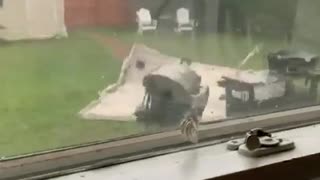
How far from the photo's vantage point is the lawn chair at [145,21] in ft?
3.25

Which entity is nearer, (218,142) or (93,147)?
(93,147)

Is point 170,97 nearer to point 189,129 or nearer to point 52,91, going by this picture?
point 189,129

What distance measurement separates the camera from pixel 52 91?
918 mm

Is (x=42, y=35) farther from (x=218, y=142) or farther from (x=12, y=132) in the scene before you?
(x=218, y=142)

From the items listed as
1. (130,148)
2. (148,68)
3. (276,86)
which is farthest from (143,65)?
(276,86)

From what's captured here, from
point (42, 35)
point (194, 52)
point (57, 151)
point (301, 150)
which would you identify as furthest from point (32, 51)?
point (301, 150)

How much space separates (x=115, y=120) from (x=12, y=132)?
0.52 ft

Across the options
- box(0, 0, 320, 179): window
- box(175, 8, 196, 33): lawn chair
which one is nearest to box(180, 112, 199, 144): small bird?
box(0, 0, 320, 179): window

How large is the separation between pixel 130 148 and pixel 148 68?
123 millimetres

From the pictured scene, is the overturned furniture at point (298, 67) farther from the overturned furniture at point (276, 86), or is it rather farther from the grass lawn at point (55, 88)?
the grass lawn at point (55, 88)

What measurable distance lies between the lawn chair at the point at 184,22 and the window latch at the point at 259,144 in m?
0.17

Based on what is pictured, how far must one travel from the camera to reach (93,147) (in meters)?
0.93

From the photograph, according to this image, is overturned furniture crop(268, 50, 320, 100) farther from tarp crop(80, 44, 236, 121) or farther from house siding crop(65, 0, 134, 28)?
Result: house siding crop(65, 0, 134, 28)

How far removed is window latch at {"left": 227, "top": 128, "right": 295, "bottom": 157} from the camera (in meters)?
0.99
